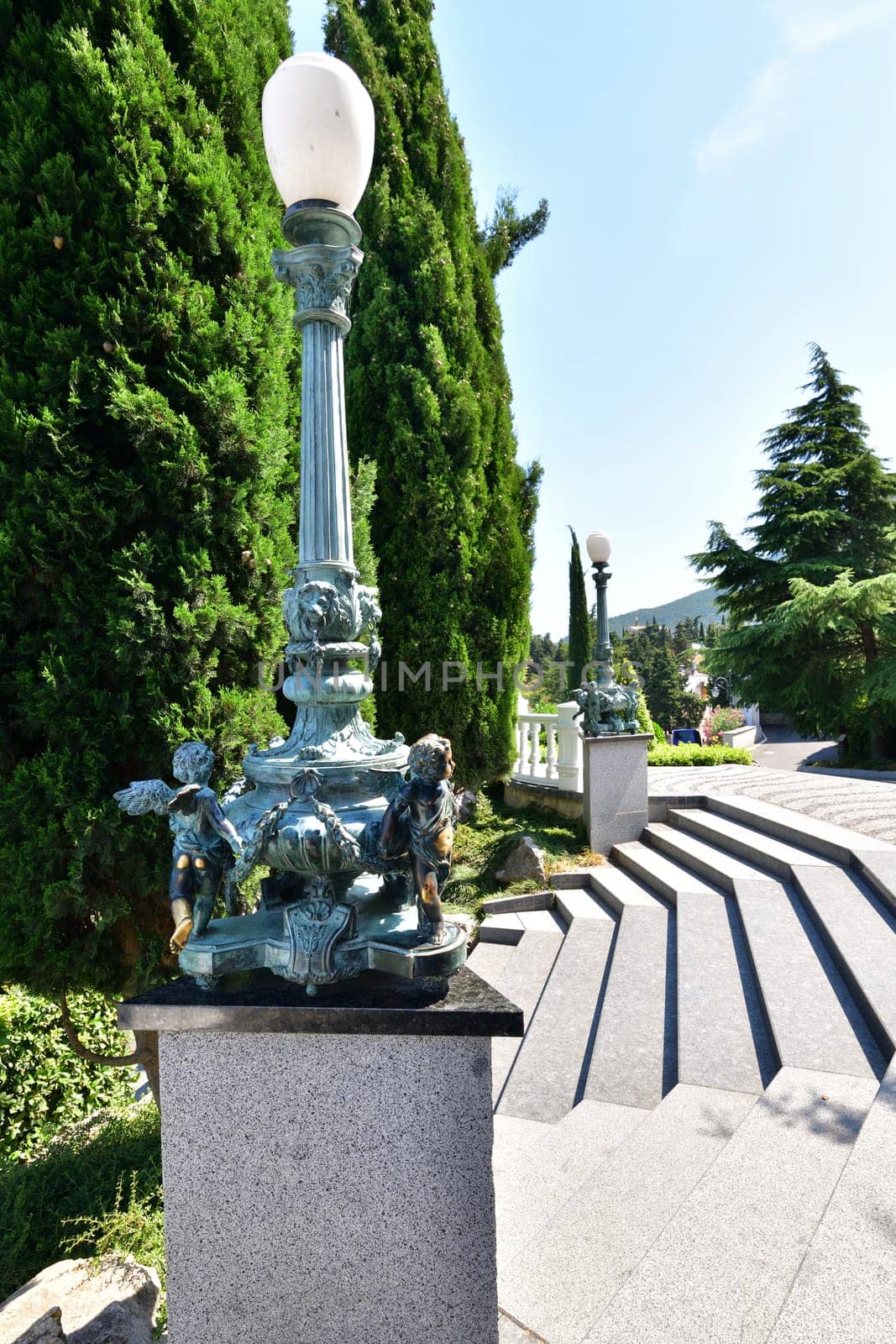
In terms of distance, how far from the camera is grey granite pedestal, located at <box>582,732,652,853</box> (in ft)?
22.5

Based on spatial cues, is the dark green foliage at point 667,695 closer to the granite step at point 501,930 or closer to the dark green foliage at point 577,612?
the dark green foliage at point 577,612

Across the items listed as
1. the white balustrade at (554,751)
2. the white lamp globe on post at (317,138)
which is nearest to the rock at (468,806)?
the white balustrade at (554,751)

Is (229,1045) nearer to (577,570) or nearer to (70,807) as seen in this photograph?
(70,807)

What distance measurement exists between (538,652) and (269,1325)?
224 feet

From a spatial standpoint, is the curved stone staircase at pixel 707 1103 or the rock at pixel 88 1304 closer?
the curved stone staircase at pixel 707 1103

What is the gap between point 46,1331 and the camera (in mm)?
1939

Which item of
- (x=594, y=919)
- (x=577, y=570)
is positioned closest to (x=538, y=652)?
(x=577, y=570)

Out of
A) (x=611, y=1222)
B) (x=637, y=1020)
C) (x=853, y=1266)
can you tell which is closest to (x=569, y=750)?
(x=637, y=1020)

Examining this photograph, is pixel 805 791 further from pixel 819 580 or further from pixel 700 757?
pixel 819 580

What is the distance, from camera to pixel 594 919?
5.43m

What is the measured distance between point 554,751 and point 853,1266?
6.69 meters

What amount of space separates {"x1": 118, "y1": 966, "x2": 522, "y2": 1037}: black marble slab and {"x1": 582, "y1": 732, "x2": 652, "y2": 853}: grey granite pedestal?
5530 mm

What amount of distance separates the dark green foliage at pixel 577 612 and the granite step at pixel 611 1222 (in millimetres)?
17345

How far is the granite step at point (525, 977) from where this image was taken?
3.98m
